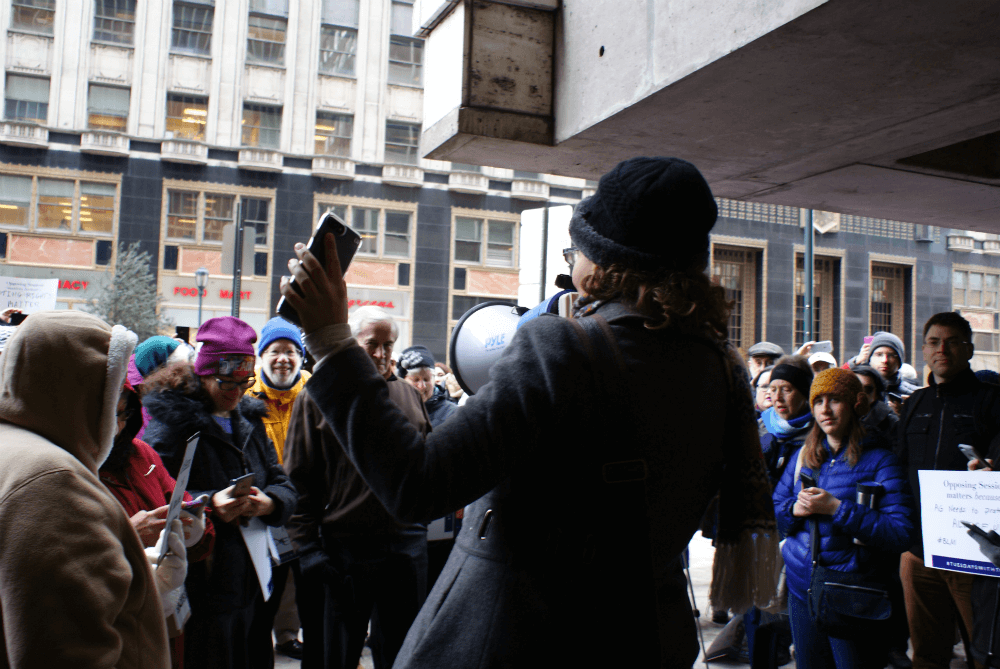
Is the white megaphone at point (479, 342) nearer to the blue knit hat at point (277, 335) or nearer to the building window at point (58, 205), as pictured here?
the blue knit hat at point (277, 335)

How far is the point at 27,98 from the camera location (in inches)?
990

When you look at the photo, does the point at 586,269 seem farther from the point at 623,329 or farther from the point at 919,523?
the point at 919,523

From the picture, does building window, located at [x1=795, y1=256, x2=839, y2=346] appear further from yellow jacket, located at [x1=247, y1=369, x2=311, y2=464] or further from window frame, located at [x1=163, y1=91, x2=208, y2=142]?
yellow jacket, located at [x1=247, y1=369, x2=311, y2=464]

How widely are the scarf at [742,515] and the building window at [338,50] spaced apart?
27968mm

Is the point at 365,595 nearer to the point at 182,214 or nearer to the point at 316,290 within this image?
the point at 316,290

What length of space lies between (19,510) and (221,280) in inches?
1006

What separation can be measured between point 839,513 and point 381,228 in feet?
81.1

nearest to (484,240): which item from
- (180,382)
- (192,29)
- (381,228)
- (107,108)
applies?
(381,228)

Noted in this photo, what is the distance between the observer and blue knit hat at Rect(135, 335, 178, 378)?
391 centimetres

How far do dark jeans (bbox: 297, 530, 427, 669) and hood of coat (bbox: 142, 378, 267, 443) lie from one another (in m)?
0.94

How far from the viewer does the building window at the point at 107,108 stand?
82.9 ft

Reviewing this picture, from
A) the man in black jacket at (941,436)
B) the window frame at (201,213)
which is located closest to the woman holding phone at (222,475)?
the man in black jacket at (941,436)

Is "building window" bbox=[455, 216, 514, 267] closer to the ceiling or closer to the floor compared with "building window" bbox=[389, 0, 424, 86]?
closer to the floor

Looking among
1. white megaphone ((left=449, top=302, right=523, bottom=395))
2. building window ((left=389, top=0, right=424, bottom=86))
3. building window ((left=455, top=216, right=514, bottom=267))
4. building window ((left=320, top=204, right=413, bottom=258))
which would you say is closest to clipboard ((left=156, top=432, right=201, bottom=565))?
white megaphone ((left=449, top=302, right=523, bottom=395))
